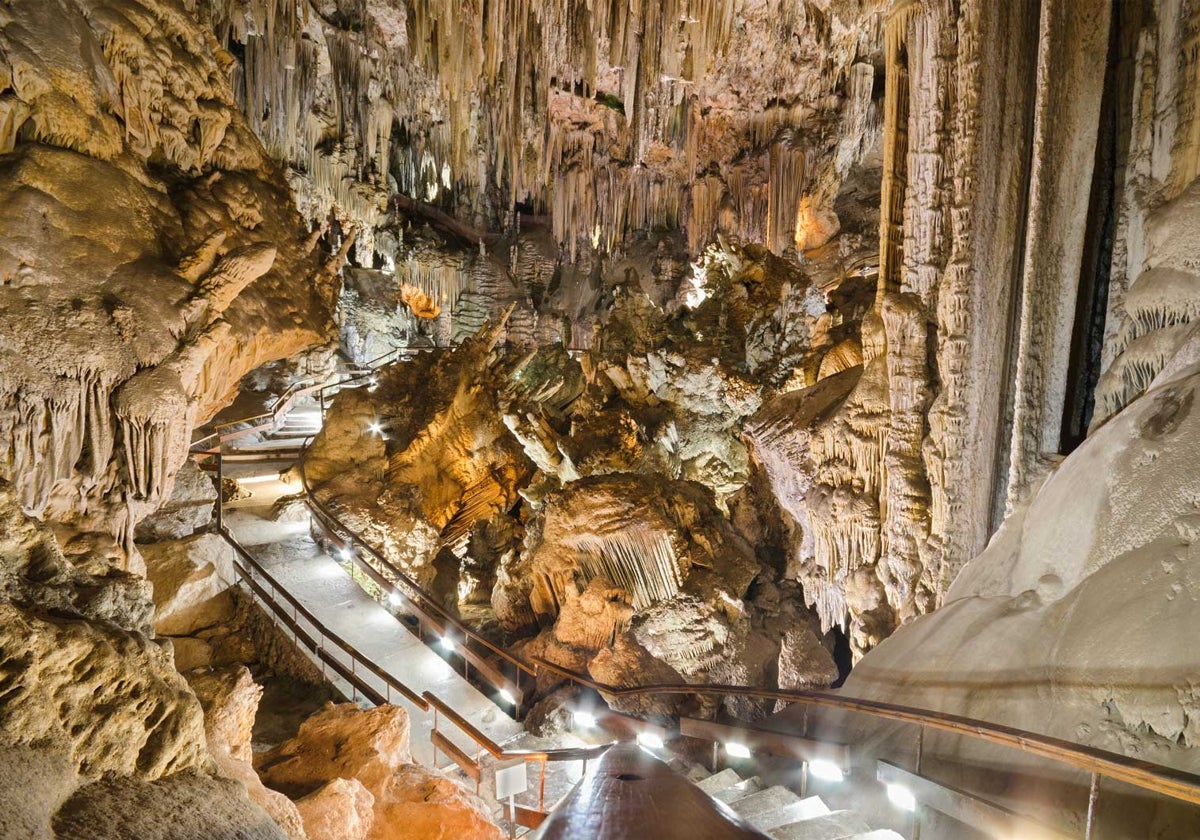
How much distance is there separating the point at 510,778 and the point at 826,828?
71.6 inches

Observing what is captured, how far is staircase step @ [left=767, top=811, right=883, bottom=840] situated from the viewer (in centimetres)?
338

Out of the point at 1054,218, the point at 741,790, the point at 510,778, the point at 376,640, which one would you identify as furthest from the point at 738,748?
the point at 1054,218

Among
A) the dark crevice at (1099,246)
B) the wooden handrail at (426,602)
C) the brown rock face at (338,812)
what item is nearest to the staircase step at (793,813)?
the brown rock face at (338,812)

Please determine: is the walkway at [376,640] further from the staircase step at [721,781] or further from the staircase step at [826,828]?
the staircase step at [826,828]

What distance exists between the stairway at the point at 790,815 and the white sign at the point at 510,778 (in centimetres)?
121

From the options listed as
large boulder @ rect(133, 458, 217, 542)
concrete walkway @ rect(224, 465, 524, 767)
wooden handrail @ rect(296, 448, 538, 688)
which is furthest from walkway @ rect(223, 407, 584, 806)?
large boulder @ rect(133, 458, 217, 542)

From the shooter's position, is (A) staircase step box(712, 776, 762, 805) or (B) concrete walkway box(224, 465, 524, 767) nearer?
(A) staircase step box(712, 776, 762, 805)

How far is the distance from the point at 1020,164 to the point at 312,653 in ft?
24.2

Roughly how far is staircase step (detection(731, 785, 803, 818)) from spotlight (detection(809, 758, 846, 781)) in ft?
0.81

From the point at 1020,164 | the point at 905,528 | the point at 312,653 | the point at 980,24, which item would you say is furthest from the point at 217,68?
the point at 905,528

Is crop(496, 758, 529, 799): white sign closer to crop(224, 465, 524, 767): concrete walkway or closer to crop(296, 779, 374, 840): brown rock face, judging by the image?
crop(296, 779, 374, 840): brown rock face

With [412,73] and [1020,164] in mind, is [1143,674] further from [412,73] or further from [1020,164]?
[412,73]

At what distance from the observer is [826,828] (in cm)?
351

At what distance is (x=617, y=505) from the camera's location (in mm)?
8023
